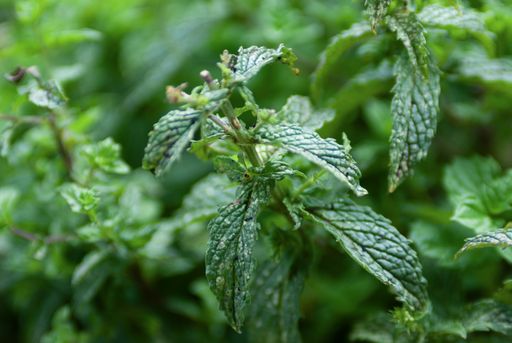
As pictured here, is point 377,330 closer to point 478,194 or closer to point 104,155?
point 478,194

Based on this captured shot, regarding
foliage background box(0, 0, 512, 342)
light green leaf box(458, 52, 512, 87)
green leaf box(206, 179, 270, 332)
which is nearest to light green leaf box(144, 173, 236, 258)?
foliage background box(0, 0, 512, 342)

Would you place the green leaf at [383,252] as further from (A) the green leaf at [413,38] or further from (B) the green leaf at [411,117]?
(A) the green leaf at [413,38]

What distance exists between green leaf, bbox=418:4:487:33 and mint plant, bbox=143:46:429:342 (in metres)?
0.33

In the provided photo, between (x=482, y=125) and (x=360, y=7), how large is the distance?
0.50 m

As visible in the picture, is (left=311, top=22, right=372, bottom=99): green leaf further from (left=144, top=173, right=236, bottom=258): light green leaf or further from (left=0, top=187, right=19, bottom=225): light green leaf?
(left=0, top=187, right=19, bottom=225): light green leaf

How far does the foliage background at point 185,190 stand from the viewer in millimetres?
1313

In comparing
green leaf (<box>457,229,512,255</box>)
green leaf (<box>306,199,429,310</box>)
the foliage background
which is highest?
green leaf (<box>457,229,512,255</box>)

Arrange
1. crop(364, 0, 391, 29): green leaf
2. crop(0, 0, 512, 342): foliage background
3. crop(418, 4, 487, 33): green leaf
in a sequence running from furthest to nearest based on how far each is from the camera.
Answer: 1. crop(0, 0, 512, 342): foliage background
2. crop(418, 4, 487, 33): green leaf
3. crop(364, 0, 391, 29): green leaf

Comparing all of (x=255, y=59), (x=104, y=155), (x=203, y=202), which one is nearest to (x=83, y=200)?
(x=104, y=155)

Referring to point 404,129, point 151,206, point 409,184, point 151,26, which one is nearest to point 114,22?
point 151,26

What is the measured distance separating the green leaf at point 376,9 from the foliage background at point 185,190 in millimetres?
294

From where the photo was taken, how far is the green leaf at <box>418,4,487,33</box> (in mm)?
1091

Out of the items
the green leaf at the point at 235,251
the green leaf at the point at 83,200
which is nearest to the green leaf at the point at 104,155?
the green leaf at the point at 83,200

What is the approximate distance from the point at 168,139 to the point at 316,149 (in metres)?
0.23
